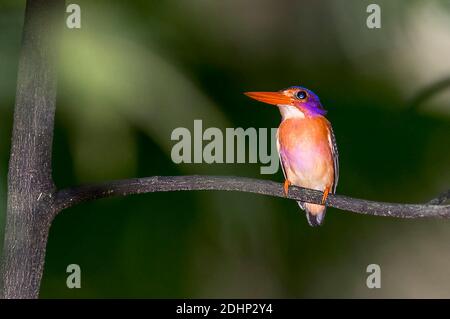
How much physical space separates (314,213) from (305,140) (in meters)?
0.24

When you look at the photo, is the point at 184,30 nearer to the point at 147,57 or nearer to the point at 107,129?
the point at 147,57

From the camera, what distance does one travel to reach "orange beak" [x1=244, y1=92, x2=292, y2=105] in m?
1.79

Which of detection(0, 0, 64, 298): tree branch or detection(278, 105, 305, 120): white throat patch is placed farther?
detection(278, 105, 305, 120): white throat patch

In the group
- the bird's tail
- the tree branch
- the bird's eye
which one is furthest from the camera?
the bird's tail

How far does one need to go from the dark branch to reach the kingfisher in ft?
0.84

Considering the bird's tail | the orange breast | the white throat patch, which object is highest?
the white throat patch

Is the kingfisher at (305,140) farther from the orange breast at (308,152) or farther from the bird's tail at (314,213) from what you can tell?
the bird's tail at (314,213)

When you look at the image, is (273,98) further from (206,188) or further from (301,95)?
(206,188)

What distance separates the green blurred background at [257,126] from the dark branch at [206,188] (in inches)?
17.9

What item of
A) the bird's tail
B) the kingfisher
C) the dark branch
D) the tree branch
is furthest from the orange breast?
the tree branch

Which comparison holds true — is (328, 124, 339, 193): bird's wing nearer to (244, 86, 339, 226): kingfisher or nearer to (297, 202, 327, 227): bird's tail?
(244, 86, 339, 226): kingfisher

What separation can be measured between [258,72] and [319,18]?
0.28m

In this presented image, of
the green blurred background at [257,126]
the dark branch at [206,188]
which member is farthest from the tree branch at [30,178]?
the green blurred background at [257,126]

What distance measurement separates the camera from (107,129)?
2.00 metres
